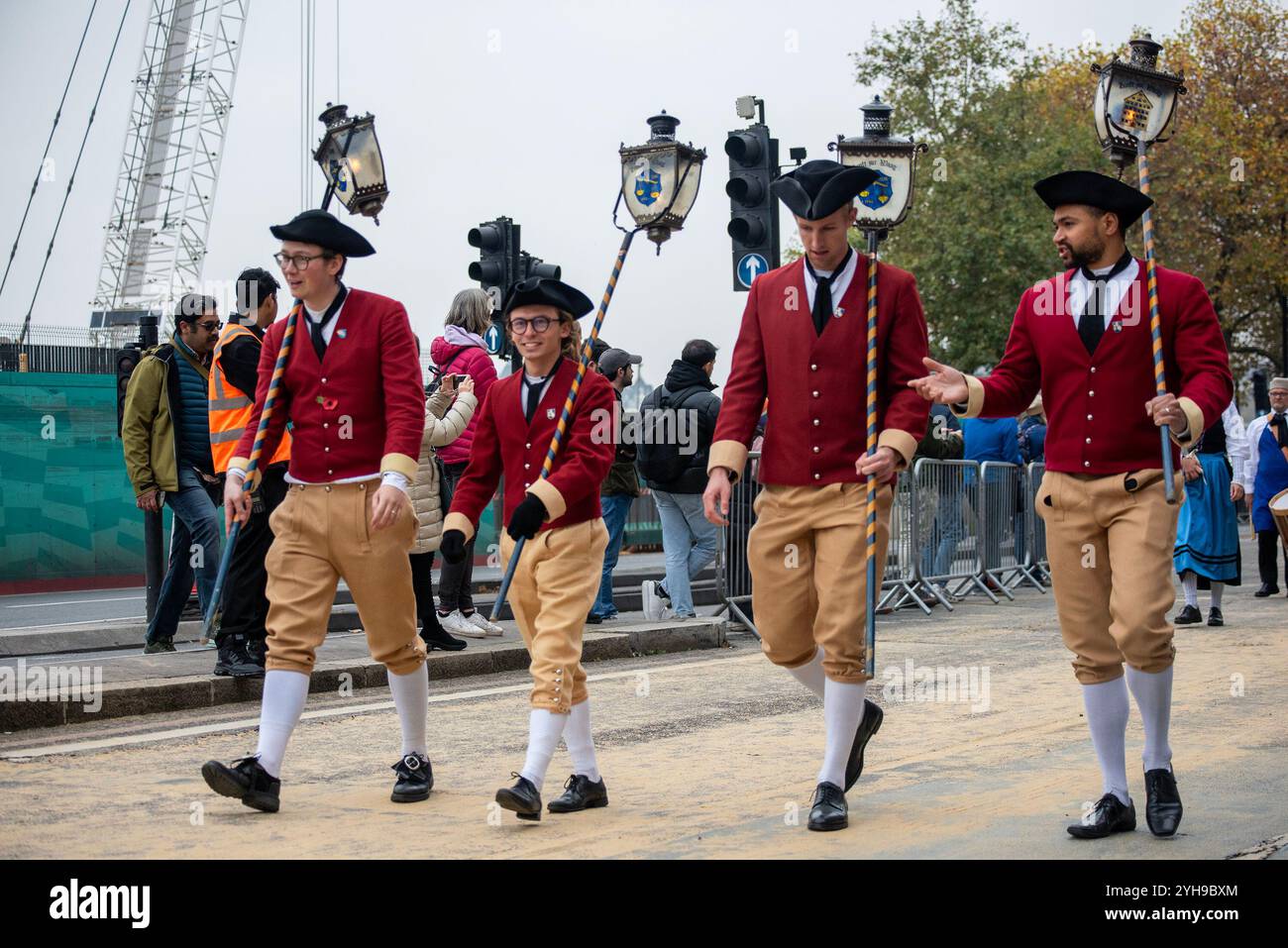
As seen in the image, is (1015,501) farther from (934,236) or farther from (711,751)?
(934,236)

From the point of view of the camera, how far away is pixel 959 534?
15.6 metres

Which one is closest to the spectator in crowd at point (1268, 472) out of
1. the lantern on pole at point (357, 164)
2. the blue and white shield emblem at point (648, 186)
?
the blue and white shield emblem at point (648, 186)

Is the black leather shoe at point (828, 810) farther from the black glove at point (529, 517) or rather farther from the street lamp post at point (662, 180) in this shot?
the street lamp post at point (662, 180)

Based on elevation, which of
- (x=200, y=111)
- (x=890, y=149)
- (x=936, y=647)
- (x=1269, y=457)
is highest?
(x=200, y=111)

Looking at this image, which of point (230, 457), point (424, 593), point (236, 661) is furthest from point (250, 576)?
point (424, 593)

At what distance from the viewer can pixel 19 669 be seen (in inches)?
376

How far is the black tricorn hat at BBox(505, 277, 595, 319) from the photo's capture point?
6156 millimetres

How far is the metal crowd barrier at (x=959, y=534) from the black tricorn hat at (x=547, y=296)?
22.6 ft

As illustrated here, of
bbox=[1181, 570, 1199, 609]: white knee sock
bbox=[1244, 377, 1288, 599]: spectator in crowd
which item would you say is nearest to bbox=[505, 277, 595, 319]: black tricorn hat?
bbox=[1181, 570, 1199, 609]: white knee sock

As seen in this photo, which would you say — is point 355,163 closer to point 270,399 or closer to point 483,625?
point 483,625

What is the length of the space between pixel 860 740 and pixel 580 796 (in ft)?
3.22
